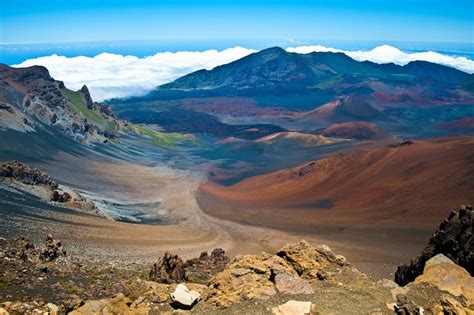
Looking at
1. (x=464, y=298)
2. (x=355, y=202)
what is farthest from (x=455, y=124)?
(x=464, y=298)

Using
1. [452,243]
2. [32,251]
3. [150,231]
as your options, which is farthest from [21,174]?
[452,243]

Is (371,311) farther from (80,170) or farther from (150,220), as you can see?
(80,170)

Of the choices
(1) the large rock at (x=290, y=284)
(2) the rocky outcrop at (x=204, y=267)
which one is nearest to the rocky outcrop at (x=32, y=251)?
(2) the rocky outcrop at (x=204, y=267)

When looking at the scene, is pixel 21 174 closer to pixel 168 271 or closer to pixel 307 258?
pixel 168 271

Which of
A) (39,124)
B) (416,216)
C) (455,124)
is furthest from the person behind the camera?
(455,124)

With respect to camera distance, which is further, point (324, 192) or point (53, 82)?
point (53, 82)

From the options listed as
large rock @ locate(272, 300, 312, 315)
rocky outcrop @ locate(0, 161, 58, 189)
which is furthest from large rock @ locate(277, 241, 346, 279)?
rocky outcrop @ locate(0, 161, 58, 189)

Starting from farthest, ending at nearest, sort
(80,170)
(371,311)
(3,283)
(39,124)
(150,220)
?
(39,124), (80,170), (150,220), (3,283), (371,311)
